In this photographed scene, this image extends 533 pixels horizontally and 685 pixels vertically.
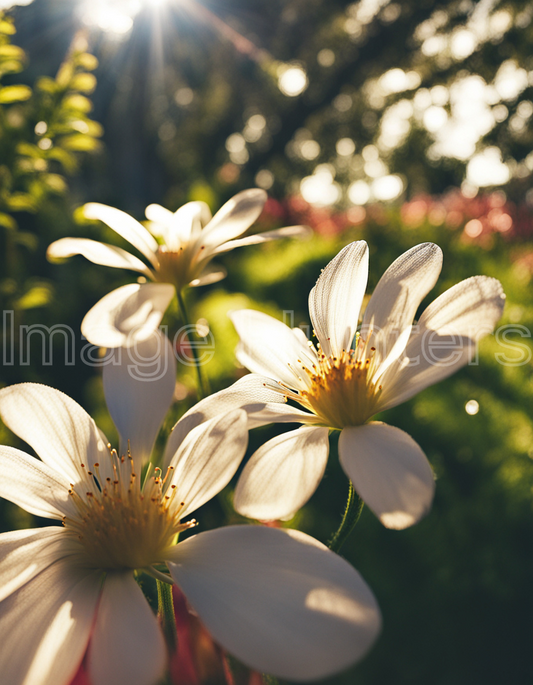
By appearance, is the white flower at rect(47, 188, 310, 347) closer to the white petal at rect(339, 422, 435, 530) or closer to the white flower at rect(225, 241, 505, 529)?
the white flower at rect(225, 241, 505, 529)

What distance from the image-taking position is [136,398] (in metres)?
0.43

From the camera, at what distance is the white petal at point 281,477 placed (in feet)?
0.99

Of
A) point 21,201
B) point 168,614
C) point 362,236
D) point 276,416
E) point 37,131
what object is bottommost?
point 168,614

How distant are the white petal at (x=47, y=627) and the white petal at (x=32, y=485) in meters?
0.05

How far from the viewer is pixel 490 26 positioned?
4664 mm

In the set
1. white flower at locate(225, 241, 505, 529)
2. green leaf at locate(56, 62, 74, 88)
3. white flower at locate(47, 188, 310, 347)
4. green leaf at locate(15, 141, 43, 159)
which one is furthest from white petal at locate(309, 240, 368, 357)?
green leaf at locate(56, 62, 74, 88)

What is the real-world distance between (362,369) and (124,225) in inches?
11.6

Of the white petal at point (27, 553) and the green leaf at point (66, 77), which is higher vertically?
the green leaf at point (66, 77)

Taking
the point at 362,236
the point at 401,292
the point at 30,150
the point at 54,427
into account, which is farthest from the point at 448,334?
the point at 362,236

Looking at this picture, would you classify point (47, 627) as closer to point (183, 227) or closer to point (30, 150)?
point (183, 227)

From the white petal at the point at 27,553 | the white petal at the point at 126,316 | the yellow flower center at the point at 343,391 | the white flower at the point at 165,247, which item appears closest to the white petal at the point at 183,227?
the white flower at the point at 165,247

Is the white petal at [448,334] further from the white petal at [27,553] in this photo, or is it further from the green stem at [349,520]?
the white petal at [27,553]

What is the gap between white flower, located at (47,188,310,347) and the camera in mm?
455

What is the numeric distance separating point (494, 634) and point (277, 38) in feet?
21.6
